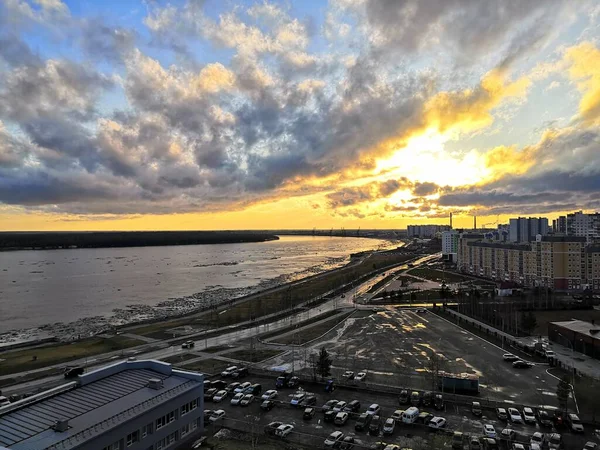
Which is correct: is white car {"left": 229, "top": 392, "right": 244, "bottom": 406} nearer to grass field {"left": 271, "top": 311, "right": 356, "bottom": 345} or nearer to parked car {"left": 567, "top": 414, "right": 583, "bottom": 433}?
grass field {"left": 271, "top": 311, "right": 356, "bottom": 345}

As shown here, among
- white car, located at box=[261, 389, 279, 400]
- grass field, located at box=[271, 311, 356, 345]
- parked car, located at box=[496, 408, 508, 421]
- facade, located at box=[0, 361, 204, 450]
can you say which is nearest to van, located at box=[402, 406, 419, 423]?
parked car, located at box=[496, 408, 508, 421]

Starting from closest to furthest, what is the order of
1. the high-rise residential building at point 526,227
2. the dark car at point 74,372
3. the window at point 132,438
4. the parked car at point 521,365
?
the window at point 132,438 → the dark car at point 74,372 → the parked car at point 521,365 → the high-rise residential building at point 526,227

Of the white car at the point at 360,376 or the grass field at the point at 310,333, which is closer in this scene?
the white car at the point at 360,376

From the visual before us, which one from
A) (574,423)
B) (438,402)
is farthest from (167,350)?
(574,423)

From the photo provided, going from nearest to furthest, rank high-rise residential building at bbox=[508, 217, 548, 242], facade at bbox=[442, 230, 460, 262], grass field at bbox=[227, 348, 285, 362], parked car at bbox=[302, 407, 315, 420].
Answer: parked car at bbox=[302, 407, 315, 420] < grass field at bbox=[227, 348, 285, 362] < high-rise residential building at bbox=[508, 217, 548, 242] < facade at bbox=[442, 230, 460, 262]

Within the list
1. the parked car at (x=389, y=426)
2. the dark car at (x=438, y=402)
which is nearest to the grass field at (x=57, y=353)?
the parked car at (x=389, y=426)

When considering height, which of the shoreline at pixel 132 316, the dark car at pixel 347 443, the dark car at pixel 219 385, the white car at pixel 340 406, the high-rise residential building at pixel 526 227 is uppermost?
the high-rise residential building at pixel 526 227

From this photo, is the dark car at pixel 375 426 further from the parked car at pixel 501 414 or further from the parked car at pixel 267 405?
the parked car at pixel 501 414
